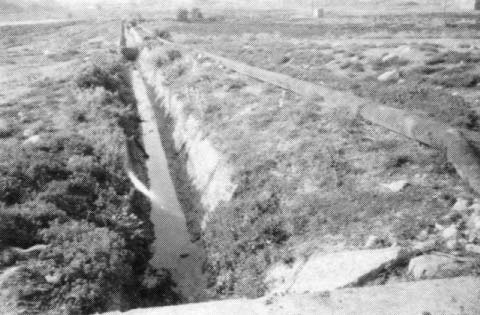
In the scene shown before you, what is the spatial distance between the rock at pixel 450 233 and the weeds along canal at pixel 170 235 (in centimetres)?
586

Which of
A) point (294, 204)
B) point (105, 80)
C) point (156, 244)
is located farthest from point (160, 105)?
point (294, 204)

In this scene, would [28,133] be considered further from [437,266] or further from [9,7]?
[9,7]

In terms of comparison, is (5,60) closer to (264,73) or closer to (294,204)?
(264,73)

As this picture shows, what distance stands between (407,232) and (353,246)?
113 cm

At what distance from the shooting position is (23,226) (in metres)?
9.62

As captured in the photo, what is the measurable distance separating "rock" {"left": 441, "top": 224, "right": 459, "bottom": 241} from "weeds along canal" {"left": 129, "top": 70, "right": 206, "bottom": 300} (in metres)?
5.86

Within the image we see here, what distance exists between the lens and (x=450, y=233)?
7.55 meters

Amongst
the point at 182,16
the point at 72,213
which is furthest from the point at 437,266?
the point at 182,16

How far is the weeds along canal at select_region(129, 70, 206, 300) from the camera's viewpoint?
1048 cm

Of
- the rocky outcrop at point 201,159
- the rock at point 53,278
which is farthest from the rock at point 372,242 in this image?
the rock at point 53,278

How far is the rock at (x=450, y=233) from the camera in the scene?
746cm

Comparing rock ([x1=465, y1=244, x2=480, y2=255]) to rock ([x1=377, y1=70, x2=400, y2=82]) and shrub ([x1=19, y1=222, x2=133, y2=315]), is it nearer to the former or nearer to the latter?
shrub ([x1=19, y1=222, x2=133, y2=315])

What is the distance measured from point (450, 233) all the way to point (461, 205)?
3.54 ft

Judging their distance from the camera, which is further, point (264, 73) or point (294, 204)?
point (264, 73)
